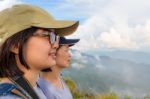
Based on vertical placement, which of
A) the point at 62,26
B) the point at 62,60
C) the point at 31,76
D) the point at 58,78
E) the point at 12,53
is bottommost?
the point at 58,78

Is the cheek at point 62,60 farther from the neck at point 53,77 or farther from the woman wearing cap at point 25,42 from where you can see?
the woman wearing cap at point 25,42

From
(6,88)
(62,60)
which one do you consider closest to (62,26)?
(6,88)

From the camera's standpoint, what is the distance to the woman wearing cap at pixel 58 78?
4.46m

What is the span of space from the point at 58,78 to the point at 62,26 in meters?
1.88

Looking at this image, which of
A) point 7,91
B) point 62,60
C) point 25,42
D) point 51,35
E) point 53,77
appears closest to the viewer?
point 7,91

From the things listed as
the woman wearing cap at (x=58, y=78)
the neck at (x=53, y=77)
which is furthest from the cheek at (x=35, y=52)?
the neck at (x=53, y=77)

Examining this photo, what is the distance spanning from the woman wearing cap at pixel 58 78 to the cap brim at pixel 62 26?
118 centimetres

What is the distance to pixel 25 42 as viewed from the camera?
2.86 meters

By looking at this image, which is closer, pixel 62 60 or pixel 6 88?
pixel 6 88

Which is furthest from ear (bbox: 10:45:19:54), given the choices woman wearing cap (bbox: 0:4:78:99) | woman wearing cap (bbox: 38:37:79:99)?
woman wearing cap (bbox: 38:37:79:99)

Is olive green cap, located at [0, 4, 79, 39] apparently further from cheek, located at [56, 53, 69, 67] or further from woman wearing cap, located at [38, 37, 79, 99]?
cheek, located at [56, 53, 69, 67]

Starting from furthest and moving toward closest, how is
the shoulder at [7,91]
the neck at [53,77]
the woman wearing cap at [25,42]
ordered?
the neck at [53,77]
the woman wearing cap at [25,42]
the shoulder at [7,91]

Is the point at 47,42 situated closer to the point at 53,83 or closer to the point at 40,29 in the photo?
the point at 40,29

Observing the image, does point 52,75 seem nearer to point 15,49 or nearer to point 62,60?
point 62,60
